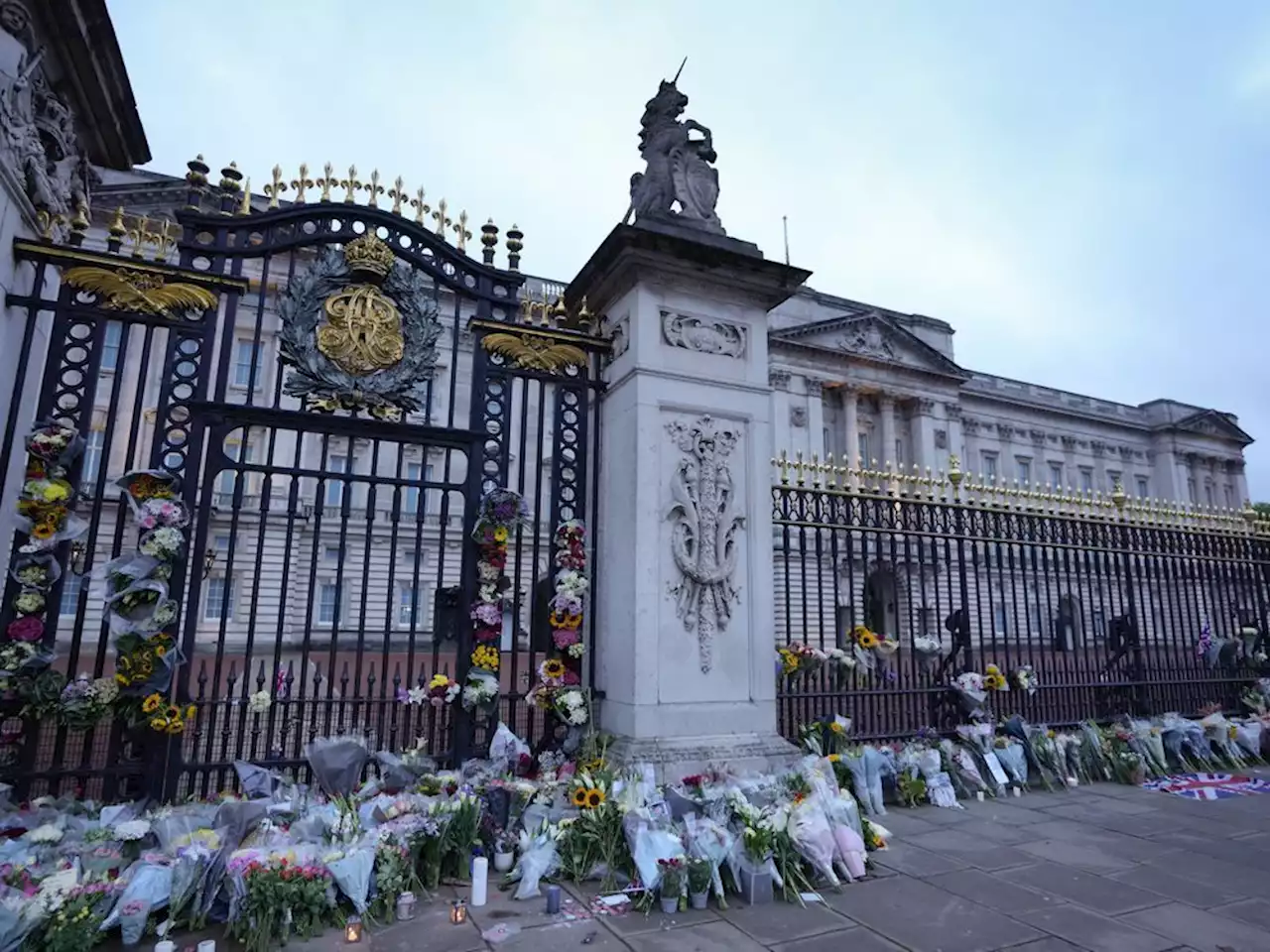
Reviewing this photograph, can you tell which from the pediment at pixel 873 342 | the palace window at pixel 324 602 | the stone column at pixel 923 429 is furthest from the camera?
the stone column at pixel 923 429

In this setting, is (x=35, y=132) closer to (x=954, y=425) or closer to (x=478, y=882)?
(x=478, y=882)

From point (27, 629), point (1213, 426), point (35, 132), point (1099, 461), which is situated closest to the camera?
point (27, 629)

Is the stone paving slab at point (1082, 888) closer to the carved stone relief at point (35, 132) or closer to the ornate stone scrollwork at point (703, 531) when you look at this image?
the ornate stone scrollwork at point (703, 531)

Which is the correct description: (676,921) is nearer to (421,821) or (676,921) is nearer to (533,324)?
(421,821)

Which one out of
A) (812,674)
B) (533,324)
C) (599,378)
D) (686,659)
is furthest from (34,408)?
(812,674)

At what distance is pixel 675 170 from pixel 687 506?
351 cm

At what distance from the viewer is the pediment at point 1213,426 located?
4697 cm

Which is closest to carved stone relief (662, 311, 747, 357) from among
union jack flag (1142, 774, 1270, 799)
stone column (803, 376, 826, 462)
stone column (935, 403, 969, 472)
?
union jack flag (1142, 774, 1270, 799)

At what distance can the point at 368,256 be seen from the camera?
6672 mm

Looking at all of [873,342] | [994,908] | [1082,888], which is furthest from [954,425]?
[994,908]

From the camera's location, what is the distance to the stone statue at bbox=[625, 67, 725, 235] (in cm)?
730

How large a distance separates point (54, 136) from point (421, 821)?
255 inches

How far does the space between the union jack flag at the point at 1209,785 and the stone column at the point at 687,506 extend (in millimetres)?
4600

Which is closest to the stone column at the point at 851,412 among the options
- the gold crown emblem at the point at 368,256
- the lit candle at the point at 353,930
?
the gold crown emblem at the point at 368,256
